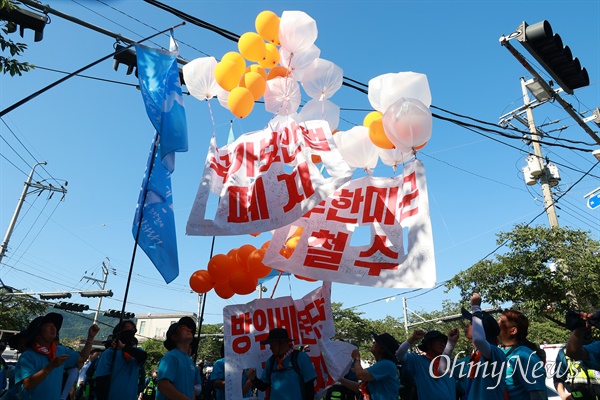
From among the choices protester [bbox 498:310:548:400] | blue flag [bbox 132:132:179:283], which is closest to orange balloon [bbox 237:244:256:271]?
blue flag [bbox 132:132:179:283]

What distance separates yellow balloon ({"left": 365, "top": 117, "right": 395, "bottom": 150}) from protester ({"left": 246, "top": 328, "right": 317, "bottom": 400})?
231 cm

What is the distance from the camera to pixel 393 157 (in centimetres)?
498

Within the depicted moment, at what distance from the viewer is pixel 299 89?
215 inches

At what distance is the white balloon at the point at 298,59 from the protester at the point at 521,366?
3709 mm

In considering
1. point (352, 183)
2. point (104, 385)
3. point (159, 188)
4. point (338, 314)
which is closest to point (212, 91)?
point (159, 188)

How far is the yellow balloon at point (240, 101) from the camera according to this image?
491 cm

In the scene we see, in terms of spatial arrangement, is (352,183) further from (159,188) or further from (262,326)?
(159,188)

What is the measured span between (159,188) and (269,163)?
4.97 feet

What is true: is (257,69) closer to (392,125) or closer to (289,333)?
(392,125)

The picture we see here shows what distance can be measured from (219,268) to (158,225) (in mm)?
870

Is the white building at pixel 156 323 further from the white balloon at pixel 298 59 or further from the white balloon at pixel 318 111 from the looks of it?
the white balloon at pixel 298 59

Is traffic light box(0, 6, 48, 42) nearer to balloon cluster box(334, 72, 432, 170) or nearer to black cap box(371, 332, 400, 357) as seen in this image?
balloon cluster box(334, 72, 432, 170)

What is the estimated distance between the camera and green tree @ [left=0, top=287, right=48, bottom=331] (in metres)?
20.6

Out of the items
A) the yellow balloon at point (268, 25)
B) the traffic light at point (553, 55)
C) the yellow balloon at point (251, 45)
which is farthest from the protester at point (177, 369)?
the traffic light at point (553, 55)
